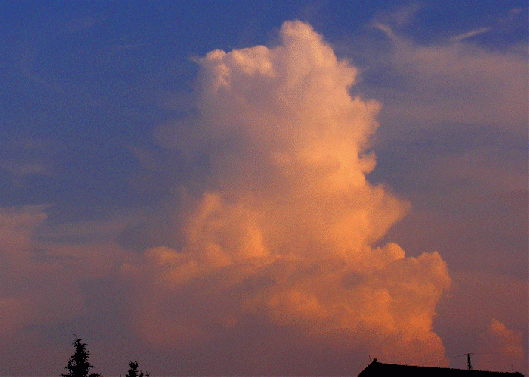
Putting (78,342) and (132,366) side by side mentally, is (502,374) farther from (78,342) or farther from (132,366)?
(78,342)

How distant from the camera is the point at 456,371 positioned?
6794cm

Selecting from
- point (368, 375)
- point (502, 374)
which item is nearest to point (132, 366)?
point (368, 375)

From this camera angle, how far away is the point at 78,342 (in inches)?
2721

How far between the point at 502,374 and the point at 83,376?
136ft

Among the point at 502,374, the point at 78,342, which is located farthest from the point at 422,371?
the point at 78,342

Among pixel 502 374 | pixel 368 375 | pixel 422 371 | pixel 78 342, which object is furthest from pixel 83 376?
pixel 502 374

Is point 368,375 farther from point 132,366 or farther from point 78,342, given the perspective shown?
point 78,342

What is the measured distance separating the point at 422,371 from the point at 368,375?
5.31m

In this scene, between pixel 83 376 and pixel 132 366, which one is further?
pixel 132 366

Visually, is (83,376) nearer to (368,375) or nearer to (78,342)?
(78,342)

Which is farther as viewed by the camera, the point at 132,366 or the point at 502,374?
the point at 132,366

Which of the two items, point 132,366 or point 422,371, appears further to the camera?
point 132,366

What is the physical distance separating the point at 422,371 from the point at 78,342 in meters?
34.4

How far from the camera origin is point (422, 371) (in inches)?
2682
